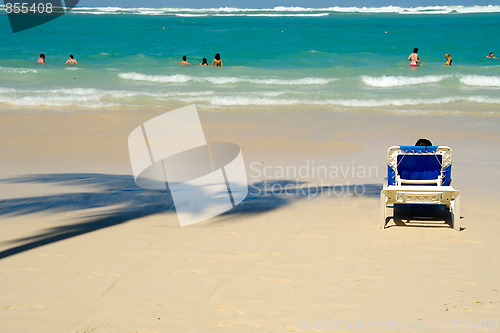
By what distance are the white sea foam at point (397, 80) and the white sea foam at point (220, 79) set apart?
145 cm

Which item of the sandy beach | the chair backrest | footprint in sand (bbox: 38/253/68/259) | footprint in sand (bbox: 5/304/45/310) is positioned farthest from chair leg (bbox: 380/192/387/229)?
footprint in sand (bbox: 5/304/45/310)

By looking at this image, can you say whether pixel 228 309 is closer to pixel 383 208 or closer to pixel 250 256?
pixel 250 256

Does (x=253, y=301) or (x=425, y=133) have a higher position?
(x=253, y=301)

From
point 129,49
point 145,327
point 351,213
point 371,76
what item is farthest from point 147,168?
point 129,49

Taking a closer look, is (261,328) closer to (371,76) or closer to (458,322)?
(458,322)

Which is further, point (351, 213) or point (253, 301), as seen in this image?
point (351, 213)

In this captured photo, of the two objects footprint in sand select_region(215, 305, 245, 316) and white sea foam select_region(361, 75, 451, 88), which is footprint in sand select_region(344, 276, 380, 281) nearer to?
footprint in sand select_region(215, 305, 245, 316)

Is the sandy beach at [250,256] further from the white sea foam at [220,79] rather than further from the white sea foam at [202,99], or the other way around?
the white sea foam at [220,79]

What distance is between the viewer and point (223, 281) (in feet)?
17.1

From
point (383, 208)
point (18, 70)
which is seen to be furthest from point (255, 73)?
point (383, 208)

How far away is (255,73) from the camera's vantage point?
2545 centimetres

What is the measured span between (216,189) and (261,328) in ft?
→ 13.7

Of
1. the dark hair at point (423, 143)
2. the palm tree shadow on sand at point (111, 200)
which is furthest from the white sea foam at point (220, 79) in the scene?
the dark hair at point (423, 143)

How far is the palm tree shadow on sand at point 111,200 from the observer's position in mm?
6609
